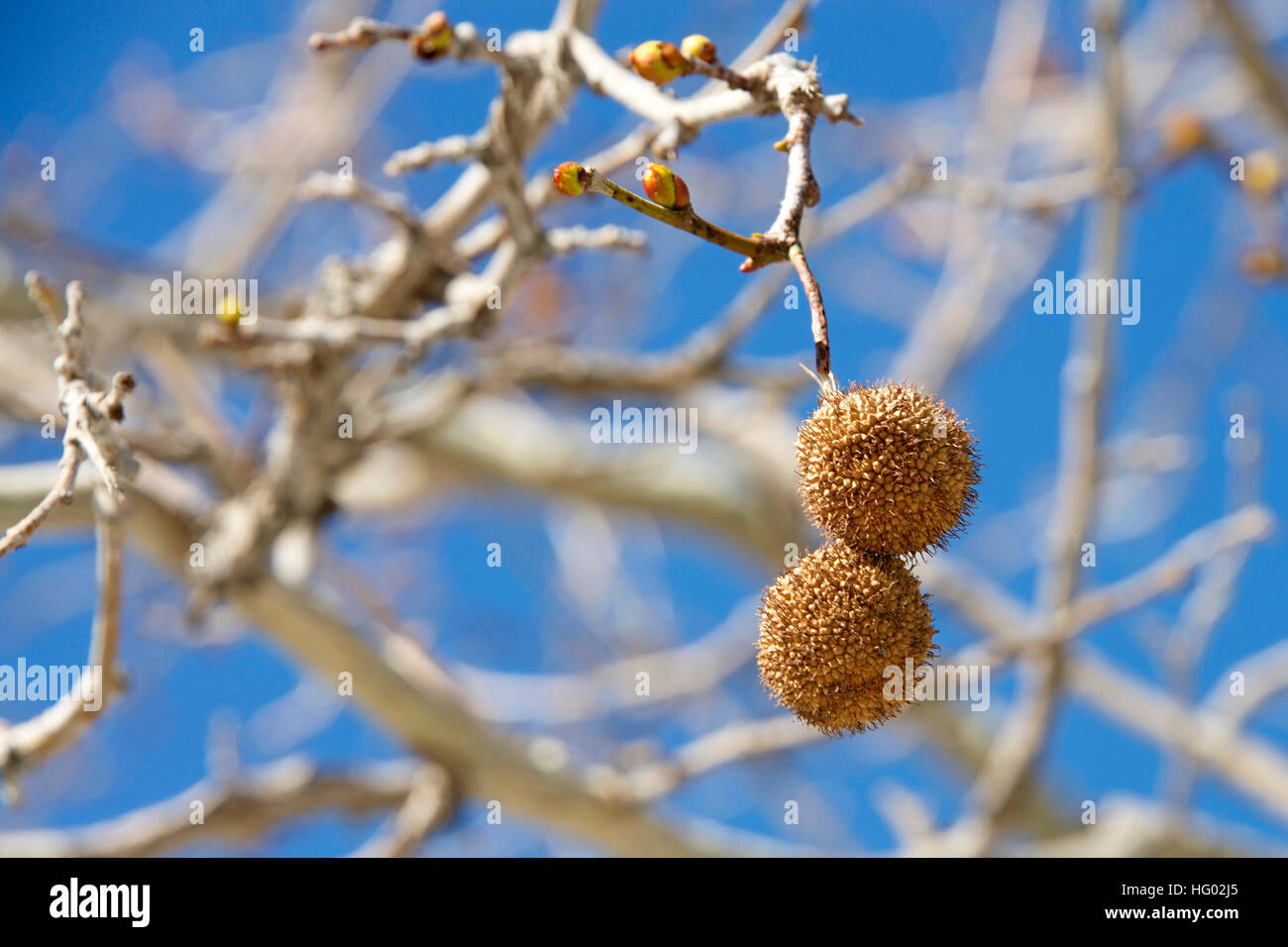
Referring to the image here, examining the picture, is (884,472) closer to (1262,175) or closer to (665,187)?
(665,187)

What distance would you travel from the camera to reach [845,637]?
1919mm

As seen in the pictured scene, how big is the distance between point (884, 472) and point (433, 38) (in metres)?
1.28

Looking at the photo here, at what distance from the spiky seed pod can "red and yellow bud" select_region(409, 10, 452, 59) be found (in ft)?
4.22

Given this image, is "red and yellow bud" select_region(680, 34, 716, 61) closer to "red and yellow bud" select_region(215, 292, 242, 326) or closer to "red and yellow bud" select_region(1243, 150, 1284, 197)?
"red and yellow bud" select_region(215, 292, 242, 326)

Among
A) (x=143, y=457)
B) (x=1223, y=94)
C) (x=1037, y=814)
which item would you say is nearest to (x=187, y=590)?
(x=143, y=457)

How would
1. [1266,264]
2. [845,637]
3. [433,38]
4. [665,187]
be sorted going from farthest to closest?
[1266,264]
[433,38]
[845,637]
[665,187]

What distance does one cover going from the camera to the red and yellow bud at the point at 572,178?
1.65 meters

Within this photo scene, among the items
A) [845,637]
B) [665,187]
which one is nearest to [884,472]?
[845,637]

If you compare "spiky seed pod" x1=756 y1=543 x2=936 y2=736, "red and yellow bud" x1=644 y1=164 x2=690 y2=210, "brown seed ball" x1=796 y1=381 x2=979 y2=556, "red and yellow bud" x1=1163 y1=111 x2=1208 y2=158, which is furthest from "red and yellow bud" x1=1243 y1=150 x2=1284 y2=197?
"red and yellow bud" x1=644 y1=164 x2=690 y2=210

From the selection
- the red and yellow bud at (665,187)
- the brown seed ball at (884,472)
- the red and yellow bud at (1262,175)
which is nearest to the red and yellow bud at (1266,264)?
the red and yellow bud at (1262,175)

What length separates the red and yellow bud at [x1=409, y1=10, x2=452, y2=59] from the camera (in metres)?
2.39

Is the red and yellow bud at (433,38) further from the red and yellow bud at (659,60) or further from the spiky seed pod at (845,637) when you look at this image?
the spiky seed pod at (845,637)

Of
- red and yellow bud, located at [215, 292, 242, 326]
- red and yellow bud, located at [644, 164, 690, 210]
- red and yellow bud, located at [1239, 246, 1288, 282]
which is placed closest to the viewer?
red and yellow bud, located at [644, 164, 690, 210]
